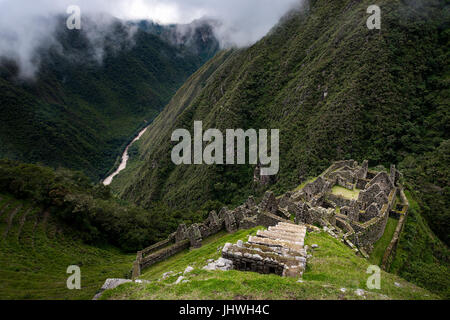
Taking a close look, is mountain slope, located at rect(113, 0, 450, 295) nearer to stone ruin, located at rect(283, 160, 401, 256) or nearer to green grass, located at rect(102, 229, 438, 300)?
stone ruin, located at rect(283, 160, 401, 256)

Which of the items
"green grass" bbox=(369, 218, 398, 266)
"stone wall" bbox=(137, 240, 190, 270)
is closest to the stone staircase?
"green grass" bbox=(369, 218, 398, 266)

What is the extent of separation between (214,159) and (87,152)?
390ft

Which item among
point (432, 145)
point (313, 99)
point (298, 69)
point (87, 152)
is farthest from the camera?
point (87, 152)

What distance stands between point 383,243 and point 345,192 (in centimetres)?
754

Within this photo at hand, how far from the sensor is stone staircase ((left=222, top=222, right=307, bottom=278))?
11.1m

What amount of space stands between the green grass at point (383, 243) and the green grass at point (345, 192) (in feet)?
13.6

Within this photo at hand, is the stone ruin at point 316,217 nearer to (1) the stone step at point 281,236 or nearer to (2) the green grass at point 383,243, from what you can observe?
(1) the stone step at point 281,236

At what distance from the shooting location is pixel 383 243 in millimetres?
23203

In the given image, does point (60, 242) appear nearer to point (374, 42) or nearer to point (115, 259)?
point (115, 259)

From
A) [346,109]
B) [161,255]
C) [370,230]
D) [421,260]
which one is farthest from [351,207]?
[346,109]

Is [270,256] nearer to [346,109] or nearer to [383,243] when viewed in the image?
[383,243]

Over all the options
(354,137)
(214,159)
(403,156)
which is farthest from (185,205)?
(403,156)

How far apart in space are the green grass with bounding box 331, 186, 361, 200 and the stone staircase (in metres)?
17.8

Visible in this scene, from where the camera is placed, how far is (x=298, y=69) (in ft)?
433
